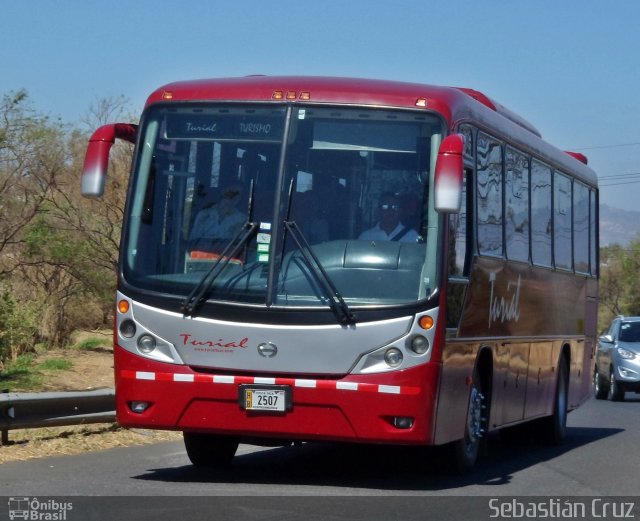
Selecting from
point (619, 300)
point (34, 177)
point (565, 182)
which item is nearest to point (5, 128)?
point (34, 177)

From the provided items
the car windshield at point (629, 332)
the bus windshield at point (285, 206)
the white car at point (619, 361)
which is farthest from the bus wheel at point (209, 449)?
the car windshield at point (629, 332)

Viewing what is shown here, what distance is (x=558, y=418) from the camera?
14938 mm

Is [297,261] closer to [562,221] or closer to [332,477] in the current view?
[332,477]

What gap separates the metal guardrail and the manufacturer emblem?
312cm

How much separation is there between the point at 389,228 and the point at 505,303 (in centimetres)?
264

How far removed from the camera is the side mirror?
351 inches

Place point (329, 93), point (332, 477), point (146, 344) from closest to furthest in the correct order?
point (146, 344) → point (329, 93) → point (332, 477)

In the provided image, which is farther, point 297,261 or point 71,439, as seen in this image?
point 71,439

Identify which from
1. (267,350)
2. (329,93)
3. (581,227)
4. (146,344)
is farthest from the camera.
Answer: (581,227)

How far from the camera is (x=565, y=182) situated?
48.9ft
